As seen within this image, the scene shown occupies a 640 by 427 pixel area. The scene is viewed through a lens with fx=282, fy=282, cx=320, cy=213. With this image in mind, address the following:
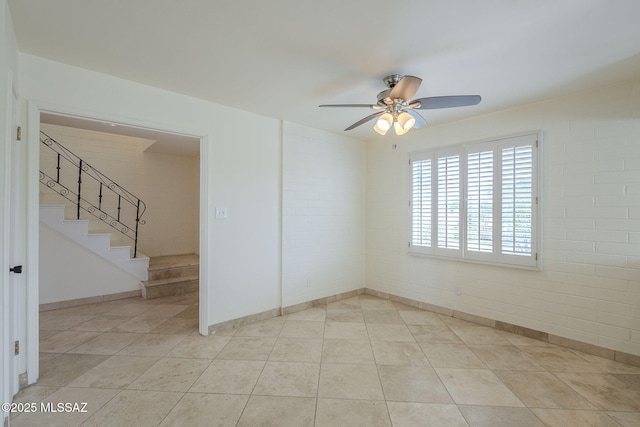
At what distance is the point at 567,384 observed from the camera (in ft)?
7.33

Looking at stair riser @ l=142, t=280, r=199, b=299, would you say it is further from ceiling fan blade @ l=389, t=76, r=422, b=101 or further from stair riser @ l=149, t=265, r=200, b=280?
ceiling fan blade @ l=389, t=76, r=422, b=101

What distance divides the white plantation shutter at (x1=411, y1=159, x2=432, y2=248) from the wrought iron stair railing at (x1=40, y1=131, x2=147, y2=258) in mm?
4646

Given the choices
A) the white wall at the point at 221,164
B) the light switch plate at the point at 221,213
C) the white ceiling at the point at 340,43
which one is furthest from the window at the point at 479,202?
the light switch plate at the point at 221,213

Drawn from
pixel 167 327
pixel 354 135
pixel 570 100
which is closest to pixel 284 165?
pixel 354 135

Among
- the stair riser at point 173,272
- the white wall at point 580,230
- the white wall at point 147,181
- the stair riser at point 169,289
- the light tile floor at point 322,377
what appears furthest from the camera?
the white wall at point 147,181

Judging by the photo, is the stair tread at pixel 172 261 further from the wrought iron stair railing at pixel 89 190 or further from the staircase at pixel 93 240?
the wrought iron stair railing at pixel 89 190

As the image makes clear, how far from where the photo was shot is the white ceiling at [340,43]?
170cm

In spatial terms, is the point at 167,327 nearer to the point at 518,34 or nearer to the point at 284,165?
the point at 284,165

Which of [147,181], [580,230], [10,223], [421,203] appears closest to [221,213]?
[10,223]

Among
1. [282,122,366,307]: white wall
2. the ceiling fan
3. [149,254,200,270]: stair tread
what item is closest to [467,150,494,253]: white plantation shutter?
the ceiling fan

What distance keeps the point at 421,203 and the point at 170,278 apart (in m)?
4.29

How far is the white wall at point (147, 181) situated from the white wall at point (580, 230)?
17.0 ft

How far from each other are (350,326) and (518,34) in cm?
315

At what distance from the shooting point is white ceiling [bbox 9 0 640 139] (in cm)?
170
